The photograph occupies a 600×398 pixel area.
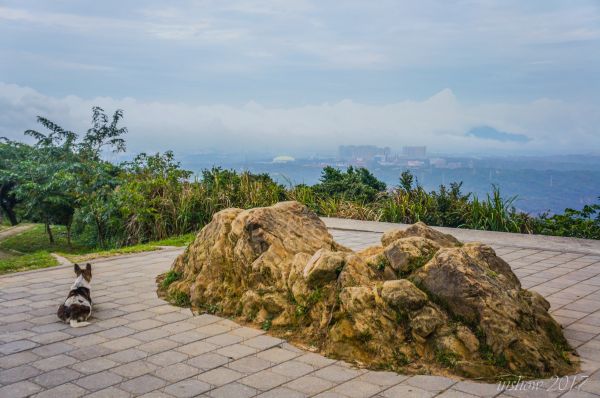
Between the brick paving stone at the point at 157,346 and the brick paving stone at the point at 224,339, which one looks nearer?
the brick paving stone at the point at 157,346

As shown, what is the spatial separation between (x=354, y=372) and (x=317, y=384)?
0.38 m

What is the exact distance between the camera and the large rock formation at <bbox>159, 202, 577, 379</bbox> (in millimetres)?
4691

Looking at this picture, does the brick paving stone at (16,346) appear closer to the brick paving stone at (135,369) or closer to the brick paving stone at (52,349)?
the brick paving stone at (52,349)

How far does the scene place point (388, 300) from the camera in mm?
5027

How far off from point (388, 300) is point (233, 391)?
4.96 ft

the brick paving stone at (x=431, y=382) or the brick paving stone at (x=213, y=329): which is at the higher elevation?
the brick paving stone at (x=213, y=329)

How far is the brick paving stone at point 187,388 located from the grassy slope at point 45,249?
5.24 m

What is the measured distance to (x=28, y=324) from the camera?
5898 mm

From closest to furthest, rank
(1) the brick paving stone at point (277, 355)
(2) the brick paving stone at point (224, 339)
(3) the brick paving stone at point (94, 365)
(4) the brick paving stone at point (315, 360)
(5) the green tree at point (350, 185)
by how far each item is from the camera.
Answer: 1. (3) the brick paving stone at point (94, 365)
2. (4) the brick paving stone at point (315, 360)
3. (1) the brick paving stone at point (277, 355)
4. (2) the brick paving stone at point (224, 339)
5. (5) the green tree at point (350, 185)

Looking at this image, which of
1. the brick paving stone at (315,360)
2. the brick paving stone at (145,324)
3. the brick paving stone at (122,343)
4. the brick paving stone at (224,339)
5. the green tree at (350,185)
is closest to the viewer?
the brick paving stone at (315,360)

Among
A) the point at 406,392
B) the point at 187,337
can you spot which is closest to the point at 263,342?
the point at 187,337

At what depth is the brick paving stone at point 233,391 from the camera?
4.18m


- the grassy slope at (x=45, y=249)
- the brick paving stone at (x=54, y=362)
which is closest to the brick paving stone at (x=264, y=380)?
the brick paving stone at (x=54, y=362)

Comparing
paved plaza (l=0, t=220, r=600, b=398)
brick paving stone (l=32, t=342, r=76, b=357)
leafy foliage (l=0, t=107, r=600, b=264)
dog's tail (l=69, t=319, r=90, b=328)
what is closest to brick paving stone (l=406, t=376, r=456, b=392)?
paved plaza (l=0, t=220, r=600, b=398)
